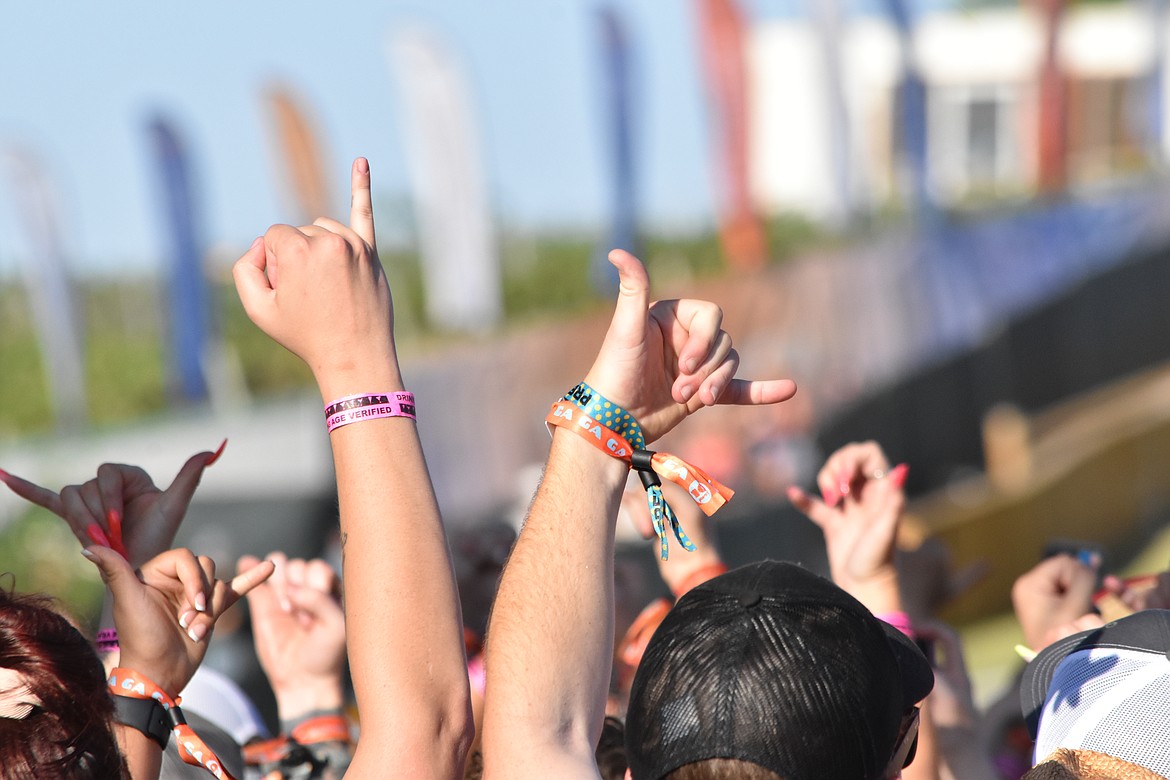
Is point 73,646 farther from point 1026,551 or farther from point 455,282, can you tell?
point 1026,551

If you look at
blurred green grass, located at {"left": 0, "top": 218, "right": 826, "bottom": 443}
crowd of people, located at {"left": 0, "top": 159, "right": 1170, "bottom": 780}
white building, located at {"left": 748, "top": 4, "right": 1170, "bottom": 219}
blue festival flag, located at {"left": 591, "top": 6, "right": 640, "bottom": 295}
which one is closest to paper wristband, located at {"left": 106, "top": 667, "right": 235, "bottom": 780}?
crowd of people, located at {"left": 0, "top": 159, "right": 1170, "bottom": 780}

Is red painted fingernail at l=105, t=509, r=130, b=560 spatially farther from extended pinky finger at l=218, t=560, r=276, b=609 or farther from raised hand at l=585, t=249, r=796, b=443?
raised hand at l=585, t=249, r=796, b=443

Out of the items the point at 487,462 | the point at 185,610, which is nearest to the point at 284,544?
the point at 487,462

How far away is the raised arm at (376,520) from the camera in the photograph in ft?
4.61

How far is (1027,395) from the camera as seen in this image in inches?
552

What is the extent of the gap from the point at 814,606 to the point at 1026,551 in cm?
1097

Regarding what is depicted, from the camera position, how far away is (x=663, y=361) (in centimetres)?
151

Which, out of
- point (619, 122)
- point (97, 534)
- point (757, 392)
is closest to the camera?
point (757, 392)

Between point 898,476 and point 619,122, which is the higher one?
point 619,122

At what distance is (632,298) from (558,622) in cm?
38

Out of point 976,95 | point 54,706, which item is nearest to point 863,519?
point 54,706

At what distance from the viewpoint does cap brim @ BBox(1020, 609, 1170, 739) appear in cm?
166

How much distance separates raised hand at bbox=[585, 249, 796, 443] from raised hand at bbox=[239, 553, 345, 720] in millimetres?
1124

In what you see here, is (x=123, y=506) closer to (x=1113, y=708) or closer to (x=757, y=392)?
(x=757, y=392)
